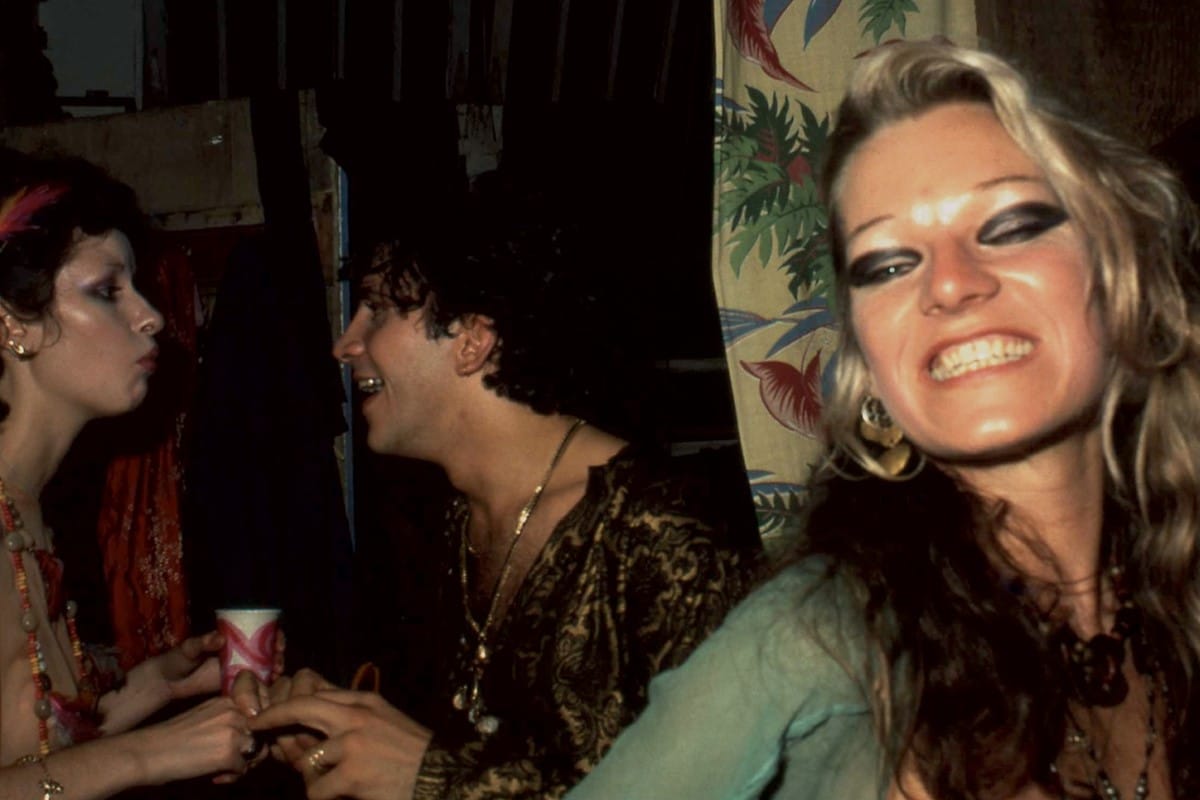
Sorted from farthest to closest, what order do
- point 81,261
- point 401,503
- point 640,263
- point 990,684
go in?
point 640,263 < point 401,503 < point 81,261 < point 990,684

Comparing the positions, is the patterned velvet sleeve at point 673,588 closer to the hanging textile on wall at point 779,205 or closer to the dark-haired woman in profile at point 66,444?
the hanging textile on wall at point 779,205

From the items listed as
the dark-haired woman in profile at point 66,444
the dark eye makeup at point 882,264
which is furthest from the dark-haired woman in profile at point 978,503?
the dark-haired woman in profile at point 66,444

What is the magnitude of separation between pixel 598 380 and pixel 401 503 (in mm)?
1561

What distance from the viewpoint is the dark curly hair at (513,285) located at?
8.46 ft

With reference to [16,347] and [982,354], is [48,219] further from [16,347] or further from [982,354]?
[982,354]

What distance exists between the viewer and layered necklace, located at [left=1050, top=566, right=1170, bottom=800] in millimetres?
1469

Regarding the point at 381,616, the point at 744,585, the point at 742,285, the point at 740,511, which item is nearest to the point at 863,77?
the point at 742,285

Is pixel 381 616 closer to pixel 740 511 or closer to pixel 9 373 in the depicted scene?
pixel 9 373

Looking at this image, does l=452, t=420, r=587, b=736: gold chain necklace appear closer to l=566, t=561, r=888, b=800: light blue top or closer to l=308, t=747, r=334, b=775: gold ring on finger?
l=308, t=747, r=334, b=775: gold ring on finger

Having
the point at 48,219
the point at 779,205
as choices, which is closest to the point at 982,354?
the point at 779,205

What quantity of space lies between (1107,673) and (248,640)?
1.50m

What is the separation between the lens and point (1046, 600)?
1571 millimetres

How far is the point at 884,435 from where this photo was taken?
1.63 meters

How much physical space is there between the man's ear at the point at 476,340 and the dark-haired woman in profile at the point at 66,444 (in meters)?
0.75
